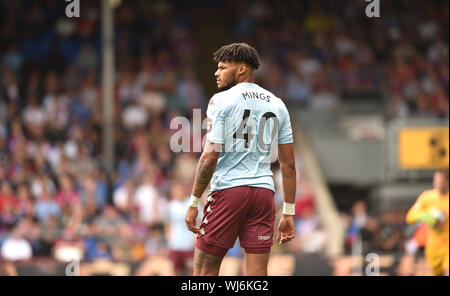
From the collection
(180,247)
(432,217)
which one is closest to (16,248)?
(180,247)

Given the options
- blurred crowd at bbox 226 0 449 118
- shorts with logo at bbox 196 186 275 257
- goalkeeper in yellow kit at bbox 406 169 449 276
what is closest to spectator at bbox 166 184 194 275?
goalkeeper in yellow kit at bbox 406 169 449 276

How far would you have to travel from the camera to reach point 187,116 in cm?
1827

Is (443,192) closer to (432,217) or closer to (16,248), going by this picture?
(432,217)

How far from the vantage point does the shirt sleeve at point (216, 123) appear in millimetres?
5895

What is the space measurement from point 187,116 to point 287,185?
1222 centimetres

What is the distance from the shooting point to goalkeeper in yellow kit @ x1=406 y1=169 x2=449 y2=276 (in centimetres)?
1005

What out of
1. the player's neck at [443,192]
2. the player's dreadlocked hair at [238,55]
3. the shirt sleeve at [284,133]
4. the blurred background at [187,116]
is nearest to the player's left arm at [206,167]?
the shirt sleeve at [284,133]

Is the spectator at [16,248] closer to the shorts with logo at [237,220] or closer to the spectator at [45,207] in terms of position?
the spectator at [45,207]

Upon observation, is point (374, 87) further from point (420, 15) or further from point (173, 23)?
point (173, 23)

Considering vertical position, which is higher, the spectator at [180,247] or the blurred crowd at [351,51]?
the blurred crowd at [351,51]

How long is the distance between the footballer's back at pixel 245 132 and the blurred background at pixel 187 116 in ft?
18.4

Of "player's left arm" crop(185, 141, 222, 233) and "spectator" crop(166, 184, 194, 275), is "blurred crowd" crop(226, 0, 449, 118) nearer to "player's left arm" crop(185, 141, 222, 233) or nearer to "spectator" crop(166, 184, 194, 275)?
"spectator" crop(166, 184, 194, 275)

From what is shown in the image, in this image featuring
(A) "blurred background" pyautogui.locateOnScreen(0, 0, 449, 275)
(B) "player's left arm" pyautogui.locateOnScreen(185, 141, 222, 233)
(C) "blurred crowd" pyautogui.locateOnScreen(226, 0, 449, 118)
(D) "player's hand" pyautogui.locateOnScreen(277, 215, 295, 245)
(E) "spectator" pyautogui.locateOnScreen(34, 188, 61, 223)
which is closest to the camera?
(B) "player's left arm" pyautogui.locateOnScreen(185, 141, 222, 233)

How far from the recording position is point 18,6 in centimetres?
2156
